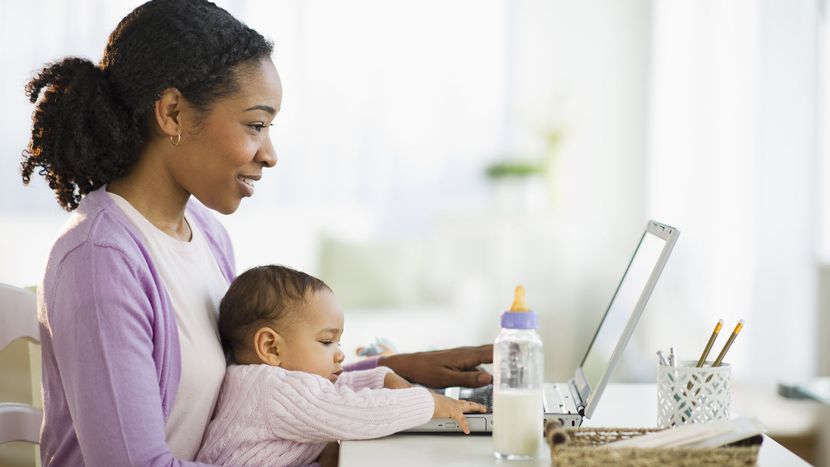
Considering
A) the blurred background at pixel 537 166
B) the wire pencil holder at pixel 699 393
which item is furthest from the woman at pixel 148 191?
the blurred background at pixel 537 166

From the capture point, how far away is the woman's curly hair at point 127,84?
1439 millimetres

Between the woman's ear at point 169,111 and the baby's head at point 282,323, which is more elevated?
the woman's ear at point 169,111

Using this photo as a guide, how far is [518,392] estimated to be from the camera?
3.93 feet

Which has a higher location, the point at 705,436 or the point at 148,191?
the point at 148,191

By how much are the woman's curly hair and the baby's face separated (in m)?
0.35

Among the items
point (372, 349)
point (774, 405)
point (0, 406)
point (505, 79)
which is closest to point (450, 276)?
point (505, 79)

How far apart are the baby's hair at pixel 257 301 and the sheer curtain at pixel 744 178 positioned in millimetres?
3000

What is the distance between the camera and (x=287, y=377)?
138 centimetres

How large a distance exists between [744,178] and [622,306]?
2901 millimetres

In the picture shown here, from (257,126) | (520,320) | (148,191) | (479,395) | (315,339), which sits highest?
(257,126)

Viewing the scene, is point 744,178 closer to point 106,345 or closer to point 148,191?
point 148,191

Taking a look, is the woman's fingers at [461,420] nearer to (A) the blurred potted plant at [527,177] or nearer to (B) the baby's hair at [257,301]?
(B) the baby's hair at [257,301]

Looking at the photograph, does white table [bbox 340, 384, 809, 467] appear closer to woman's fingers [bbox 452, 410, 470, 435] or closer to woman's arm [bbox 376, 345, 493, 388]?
woman's fingers [bbox 452, 410, 470, 435]

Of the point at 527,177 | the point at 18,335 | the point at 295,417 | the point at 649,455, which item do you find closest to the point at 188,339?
the point at 295,417
